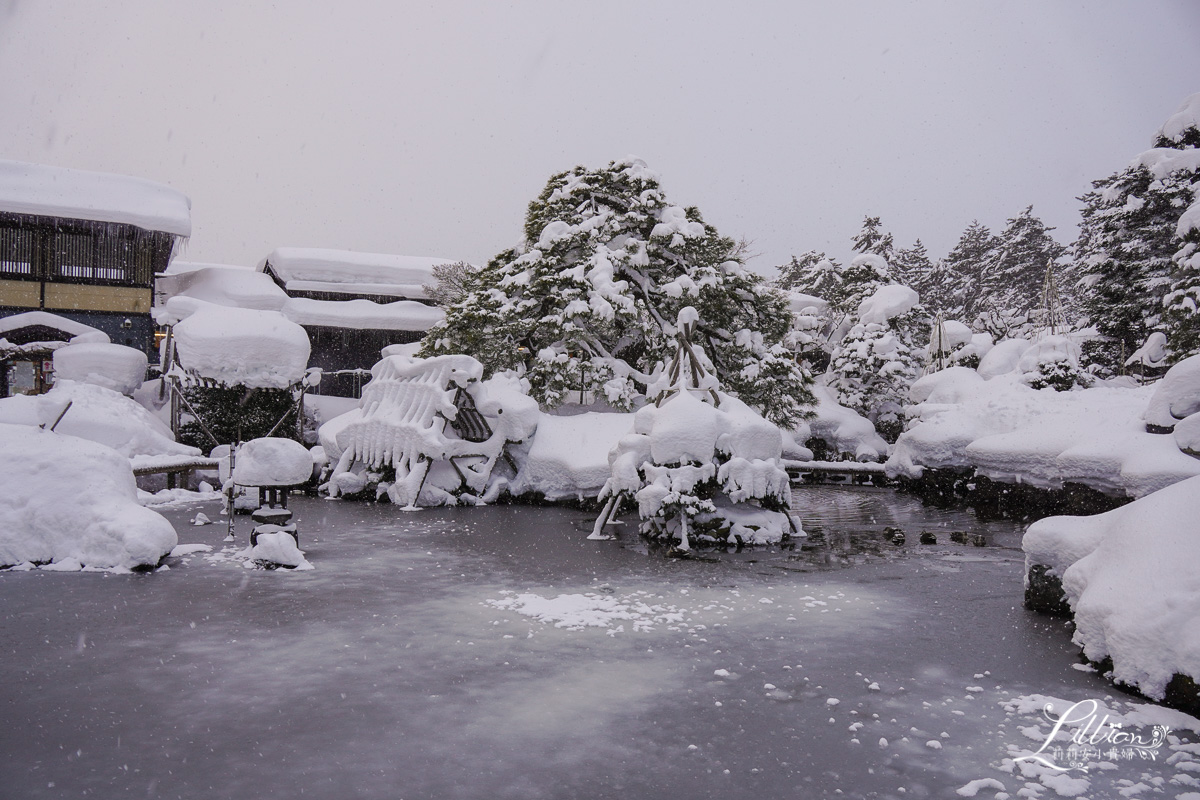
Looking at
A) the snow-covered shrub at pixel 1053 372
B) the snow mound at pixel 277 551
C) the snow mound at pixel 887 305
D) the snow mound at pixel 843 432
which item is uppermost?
the snow mound at pixel 887 305

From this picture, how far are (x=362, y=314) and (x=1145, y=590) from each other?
2405 cm

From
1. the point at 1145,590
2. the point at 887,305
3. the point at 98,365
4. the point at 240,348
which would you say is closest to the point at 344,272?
the point at 98,365

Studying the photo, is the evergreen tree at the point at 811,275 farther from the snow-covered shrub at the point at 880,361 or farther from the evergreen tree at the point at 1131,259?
the evergreen tree at the point at 1131,259

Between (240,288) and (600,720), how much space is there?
23.9 m

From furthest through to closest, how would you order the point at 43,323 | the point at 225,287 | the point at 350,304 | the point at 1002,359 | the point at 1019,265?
the point at 1019,265 < the point at 350,304 < the point at 225,287 < the point at 1002,359 < the point at 43,323

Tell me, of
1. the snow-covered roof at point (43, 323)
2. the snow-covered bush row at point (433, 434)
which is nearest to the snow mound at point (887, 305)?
the snow-covered bush row at point (433, 434)

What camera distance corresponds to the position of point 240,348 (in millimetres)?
17188

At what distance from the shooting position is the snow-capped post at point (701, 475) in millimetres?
9125

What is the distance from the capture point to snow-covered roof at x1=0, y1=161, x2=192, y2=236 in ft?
65.9

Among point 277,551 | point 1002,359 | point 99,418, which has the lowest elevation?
point 277,551

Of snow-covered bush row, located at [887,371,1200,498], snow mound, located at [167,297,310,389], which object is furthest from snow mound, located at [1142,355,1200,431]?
snow mound, located at [167,297,310,389]

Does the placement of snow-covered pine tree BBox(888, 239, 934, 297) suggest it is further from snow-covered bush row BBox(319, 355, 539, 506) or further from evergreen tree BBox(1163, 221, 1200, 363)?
snow-covered bush row BBox(319, 355, 539, 506)

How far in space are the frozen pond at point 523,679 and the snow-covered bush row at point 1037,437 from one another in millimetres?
3134

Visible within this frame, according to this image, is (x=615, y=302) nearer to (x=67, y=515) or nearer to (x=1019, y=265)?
(x=67, y=515)
